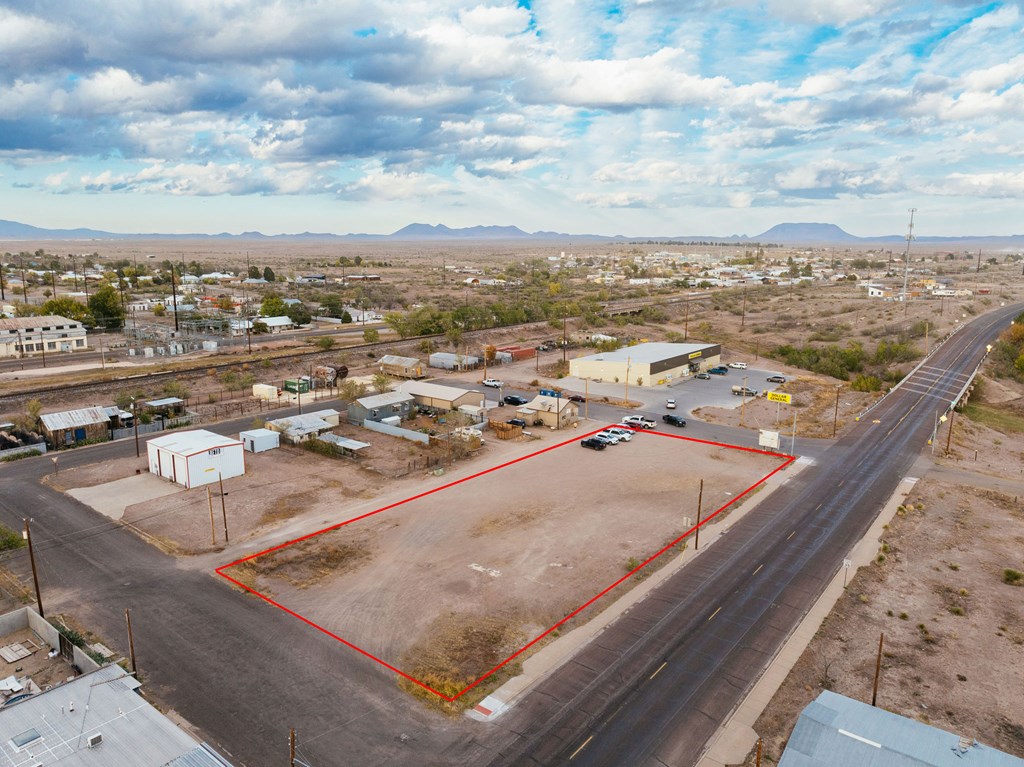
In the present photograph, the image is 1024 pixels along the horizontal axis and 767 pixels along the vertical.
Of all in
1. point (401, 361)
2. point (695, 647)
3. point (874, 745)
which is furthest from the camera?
point (401, 361)

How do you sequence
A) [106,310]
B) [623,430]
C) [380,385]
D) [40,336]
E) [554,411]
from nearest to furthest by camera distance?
[623,430] < [554,411] < [380,385] < [40,336] < [106,310]

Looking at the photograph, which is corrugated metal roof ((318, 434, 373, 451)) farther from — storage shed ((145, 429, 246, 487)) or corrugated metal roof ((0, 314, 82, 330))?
corrugated metal roof ((0, 314, 82, 330))

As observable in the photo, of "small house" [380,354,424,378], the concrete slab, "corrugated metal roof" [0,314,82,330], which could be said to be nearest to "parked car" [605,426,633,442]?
"small house" [380,354,424,378]

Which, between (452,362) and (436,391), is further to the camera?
(452,362)

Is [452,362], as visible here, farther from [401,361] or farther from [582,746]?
[582,746]

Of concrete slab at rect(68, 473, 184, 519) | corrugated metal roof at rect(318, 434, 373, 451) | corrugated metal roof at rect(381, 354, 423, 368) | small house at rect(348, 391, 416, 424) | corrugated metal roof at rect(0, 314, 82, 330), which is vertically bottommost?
concrete slab at rect(68, 473, 184, 519)

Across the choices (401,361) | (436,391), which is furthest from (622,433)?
(401,361)
